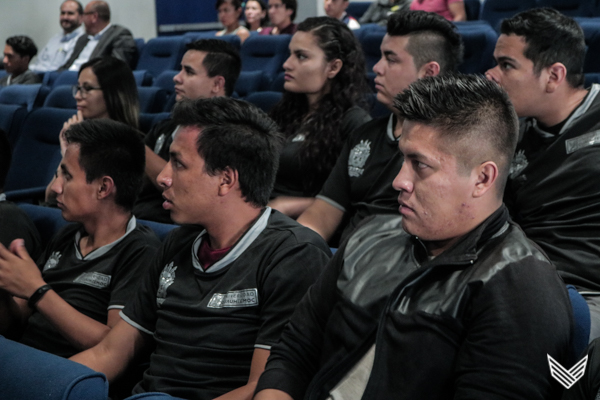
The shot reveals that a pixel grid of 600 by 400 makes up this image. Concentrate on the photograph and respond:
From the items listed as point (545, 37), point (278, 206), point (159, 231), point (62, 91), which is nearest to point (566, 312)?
point (545, 37)

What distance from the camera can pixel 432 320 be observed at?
1.03 meters

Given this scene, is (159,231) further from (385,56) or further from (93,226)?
(385,56)

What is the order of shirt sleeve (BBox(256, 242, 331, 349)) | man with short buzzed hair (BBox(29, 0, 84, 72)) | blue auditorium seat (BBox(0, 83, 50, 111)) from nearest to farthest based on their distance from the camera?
shirt sleeve (BBox(256, 242, 331, 349))
blue auditorium seat (BBox(0, 83, 50, 111))
man with short buzzed hair (BBox(29, 0, 84, 72))

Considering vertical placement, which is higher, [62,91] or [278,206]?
[278,206]

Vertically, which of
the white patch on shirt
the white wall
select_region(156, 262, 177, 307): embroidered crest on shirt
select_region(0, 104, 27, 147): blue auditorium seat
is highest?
select_region(156, 262, 177, 307): embroidered crest on shirt

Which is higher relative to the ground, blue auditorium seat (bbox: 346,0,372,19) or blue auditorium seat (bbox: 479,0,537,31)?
blue auditorium seat (bbox: 479,0,537,31)

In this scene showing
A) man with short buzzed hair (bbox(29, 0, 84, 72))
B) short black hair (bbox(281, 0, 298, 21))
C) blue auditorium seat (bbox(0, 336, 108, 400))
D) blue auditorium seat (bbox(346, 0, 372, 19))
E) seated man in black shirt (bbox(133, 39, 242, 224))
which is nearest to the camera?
blue auditorium seat (bbox(0, 336, 108, 400))

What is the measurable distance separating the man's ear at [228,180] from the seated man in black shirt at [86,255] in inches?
15.5

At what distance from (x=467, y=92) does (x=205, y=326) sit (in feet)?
2.42

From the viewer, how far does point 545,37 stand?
6.14 ft

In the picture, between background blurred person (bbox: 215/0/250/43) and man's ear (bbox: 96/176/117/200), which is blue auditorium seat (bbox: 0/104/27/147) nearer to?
man's ear (bbox: 96/176/117/200)

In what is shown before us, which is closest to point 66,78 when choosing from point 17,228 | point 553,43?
point 17,228

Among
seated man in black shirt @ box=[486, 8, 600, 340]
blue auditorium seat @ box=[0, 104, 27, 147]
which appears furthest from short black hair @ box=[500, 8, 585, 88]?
blue auditorium seat @ box=[0, 104, 27, 147]

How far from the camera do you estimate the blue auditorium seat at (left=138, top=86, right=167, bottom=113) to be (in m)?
4.19
